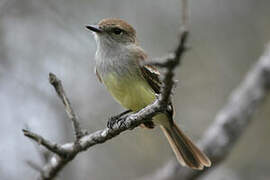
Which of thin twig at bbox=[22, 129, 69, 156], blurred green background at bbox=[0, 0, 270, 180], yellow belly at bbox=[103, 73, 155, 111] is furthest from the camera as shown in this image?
blurred green background at bbox=[0, 0, 270, 180]

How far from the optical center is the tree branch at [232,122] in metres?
5.18

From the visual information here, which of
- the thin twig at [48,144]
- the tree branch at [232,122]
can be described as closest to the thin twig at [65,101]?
the thin twig at [48,144]

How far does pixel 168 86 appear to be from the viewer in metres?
2.84

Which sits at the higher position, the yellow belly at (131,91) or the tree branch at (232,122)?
the yellow belly at (131,91)

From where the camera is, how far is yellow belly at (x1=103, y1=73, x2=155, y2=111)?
4230mm

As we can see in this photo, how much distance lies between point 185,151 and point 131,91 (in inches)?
34.5

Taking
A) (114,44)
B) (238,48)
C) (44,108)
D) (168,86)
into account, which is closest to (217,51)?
(238,48)

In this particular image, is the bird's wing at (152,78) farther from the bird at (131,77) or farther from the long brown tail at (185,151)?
the long brown tail at (185,151)

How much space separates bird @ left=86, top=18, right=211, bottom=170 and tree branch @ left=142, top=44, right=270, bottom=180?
23.1 inches

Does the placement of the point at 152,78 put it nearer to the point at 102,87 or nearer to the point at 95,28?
the point at 95,28

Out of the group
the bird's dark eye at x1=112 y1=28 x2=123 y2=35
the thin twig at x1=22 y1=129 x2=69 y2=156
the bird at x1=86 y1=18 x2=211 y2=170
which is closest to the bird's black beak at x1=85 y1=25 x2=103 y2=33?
the bird at x1=86 y1=18 x2=211 y2=170

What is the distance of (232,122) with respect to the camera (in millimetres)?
5262

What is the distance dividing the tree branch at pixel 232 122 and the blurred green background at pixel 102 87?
1.15 metres

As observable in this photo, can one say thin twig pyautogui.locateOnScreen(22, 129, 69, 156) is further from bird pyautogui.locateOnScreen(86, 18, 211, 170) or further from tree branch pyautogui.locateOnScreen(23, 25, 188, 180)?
bird pyautogui.locateOnScreen(86, 18, 211, 170)
